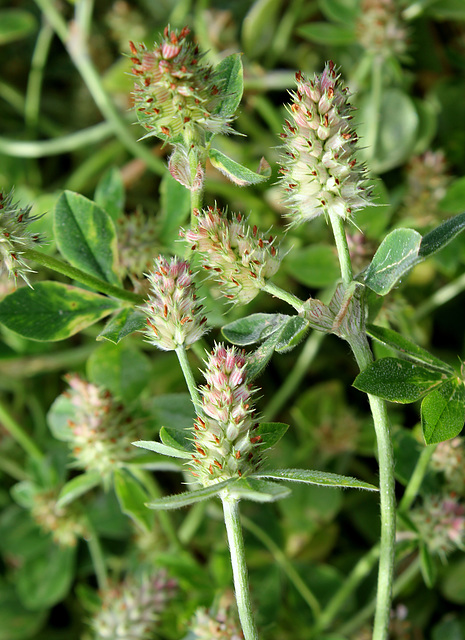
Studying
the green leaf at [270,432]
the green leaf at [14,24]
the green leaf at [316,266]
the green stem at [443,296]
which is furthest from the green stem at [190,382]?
the green leaf at [14,24]

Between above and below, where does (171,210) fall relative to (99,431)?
above

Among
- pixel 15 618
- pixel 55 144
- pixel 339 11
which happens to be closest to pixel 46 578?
pixel 15 618

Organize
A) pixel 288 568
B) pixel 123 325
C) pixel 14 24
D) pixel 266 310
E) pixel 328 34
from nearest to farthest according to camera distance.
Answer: pixel 123 325 < pixel 288 568 < pixel 328 34 < pixel 266 310 < pixel 14 24

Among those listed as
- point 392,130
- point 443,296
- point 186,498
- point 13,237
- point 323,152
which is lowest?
point 186,498

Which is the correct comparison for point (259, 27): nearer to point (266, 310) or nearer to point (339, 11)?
point (339, 11)

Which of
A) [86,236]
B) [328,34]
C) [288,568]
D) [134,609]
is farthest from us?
[328,34]

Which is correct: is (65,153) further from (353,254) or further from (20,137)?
(353,254)

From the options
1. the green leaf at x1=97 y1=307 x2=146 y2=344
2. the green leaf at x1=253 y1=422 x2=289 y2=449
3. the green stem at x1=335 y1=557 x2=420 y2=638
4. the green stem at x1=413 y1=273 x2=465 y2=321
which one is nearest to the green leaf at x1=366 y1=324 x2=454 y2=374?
the green leaf at x1=253 y1=422 x2=289 y2=449
